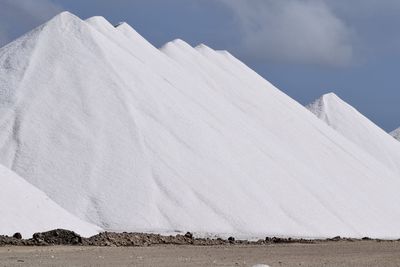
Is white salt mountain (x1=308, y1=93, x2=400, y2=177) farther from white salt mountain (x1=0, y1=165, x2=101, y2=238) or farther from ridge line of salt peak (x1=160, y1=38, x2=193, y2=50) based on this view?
white salt mountain (x1=0, y1=165, x2=101, y2=238)

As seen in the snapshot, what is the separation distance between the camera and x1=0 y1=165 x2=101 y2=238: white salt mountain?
931 inches

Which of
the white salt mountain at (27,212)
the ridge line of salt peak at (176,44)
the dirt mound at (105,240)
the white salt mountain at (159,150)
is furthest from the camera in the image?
the ridge line of salt peak at (176,44)

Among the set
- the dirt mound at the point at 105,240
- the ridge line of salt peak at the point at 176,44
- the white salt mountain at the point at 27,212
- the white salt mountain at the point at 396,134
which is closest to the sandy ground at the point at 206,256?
the dirt mound at the point at 105,240

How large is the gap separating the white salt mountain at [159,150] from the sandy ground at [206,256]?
5894 mm

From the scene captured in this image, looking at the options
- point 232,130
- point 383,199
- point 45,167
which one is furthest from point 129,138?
point 383,199

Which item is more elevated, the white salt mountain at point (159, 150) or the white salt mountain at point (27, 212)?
the white salt mountain at point (159, 150)

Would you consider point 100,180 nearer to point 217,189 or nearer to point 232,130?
point 217,189

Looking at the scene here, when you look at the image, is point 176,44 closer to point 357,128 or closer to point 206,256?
point 357,128

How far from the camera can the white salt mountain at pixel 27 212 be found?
77.6 ft

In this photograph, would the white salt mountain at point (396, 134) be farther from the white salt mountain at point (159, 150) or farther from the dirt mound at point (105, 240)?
the dirt mound at point (105, 240)

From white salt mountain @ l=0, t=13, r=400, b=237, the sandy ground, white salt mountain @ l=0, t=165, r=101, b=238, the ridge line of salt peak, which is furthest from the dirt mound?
the ridge line of salt peak

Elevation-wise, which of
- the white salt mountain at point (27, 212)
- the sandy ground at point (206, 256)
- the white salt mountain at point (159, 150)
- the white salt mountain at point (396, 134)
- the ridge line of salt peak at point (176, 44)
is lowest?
the sandy ground at point (206, 256)

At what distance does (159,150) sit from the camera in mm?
31562

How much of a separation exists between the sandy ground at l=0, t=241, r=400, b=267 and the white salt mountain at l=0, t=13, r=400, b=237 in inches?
232
